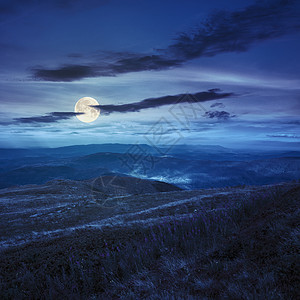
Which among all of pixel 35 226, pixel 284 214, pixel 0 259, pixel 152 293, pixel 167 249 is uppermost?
pixel 284 214

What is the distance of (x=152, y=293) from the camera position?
3.56 m

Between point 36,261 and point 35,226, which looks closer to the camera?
point 36,261

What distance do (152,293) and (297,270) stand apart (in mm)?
2551

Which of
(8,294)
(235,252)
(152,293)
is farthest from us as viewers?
(8,294)

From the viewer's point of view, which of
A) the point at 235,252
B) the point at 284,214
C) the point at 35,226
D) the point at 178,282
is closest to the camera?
the point at 178,282

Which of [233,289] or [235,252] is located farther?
[235,252]

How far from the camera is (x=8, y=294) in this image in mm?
4848

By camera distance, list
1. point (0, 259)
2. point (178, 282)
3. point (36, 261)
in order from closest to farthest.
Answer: point (178, 282) < point (36, 261) < point (0, 259)

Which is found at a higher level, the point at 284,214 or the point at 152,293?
the point at 284,214

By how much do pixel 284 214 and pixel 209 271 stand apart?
11.0ft

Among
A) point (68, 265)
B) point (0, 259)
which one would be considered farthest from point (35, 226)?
point (68, 265)

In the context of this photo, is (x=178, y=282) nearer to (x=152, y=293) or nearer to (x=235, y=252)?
(x=152, y=293)

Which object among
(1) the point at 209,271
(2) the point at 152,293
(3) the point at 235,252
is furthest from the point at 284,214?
(2) the point at 152,293

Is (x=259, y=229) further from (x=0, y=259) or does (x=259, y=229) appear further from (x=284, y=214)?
(x=0, y=259)
